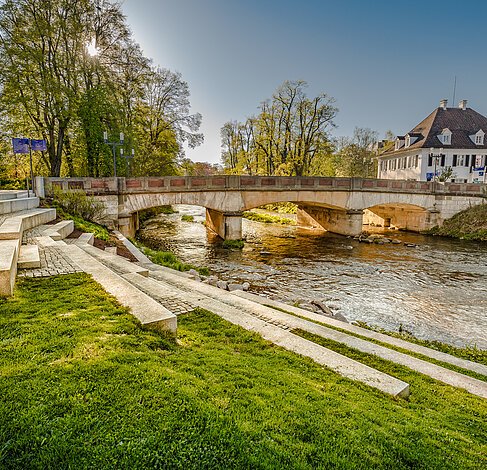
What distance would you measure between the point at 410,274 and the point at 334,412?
14225 mm

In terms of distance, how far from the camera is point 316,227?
30.6m

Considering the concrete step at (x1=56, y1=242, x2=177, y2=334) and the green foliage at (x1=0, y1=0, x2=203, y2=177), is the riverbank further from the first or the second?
the concrete step at (x1=56, y1=242, x2=177, y2=334)

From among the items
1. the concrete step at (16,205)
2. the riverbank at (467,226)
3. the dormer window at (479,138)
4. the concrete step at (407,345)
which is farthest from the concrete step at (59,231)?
the dormer window at (479,138)

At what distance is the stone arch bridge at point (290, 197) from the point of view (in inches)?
758

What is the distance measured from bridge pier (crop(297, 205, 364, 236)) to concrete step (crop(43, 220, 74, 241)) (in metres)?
19.5

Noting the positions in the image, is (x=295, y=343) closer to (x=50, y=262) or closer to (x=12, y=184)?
(x=50, y=262)

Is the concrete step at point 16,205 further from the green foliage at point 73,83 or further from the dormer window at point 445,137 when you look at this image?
the dormer window at point 445,137

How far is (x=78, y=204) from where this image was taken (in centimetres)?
1692

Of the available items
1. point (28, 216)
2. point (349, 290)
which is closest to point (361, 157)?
point (349, 290)

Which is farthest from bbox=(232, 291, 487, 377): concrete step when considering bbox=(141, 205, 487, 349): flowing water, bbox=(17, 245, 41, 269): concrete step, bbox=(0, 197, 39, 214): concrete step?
bbox=(0, 197, 39, 214): concrete step

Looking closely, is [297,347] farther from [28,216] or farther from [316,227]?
[316,227]

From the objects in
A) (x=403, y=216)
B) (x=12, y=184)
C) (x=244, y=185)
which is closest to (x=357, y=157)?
(x=403, y=216)

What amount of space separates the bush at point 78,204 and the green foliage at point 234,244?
7.51 metres

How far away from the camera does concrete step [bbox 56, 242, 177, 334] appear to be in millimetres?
4273
